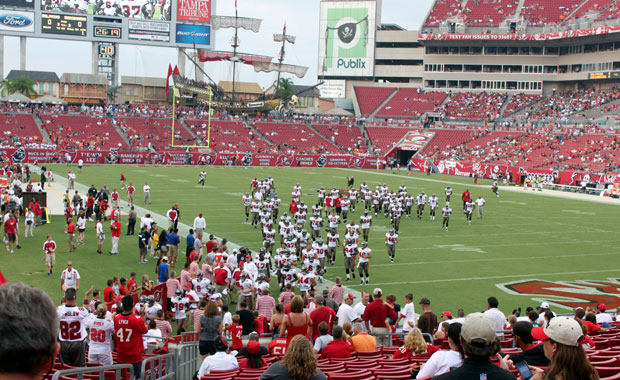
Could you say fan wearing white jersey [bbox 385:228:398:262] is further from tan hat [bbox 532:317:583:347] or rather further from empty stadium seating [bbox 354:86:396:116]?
empty stadium seating [bbox 354:86:396:116]

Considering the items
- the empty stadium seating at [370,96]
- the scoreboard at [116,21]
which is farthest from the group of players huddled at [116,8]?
the empty stadium seating at [370,96]

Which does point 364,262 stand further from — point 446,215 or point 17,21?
point 17,21

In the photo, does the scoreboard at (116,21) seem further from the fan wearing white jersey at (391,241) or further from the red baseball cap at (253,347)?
the red baseball cap at (253,347)

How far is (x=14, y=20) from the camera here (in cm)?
5894

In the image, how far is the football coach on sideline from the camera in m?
1.99

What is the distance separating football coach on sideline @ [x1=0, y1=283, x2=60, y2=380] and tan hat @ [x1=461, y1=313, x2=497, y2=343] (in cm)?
196

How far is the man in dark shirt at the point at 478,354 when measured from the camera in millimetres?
3188

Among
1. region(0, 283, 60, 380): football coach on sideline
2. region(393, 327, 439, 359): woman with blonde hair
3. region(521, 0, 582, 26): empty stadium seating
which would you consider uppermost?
region(521, 0, 582, 26): empty stadium seating

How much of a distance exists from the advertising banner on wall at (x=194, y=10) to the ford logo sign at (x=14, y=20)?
1358 centimetres

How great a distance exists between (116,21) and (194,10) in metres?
7.43

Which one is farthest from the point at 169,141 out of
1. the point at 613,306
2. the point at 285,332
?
the point at 285,332

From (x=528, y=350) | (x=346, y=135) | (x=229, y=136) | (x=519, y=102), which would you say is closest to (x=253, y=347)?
(x=528, y=350)

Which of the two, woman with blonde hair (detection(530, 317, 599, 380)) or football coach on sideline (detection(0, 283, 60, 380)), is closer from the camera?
football coach on sideline (detection(0, 283, 60, 380))

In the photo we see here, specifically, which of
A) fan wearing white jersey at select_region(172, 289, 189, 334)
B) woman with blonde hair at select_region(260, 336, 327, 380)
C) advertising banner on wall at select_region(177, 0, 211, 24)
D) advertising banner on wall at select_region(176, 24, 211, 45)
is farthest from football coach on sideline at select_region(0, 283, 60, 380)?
advertising banner on wall at select_region(176, 24, 211, 45)
